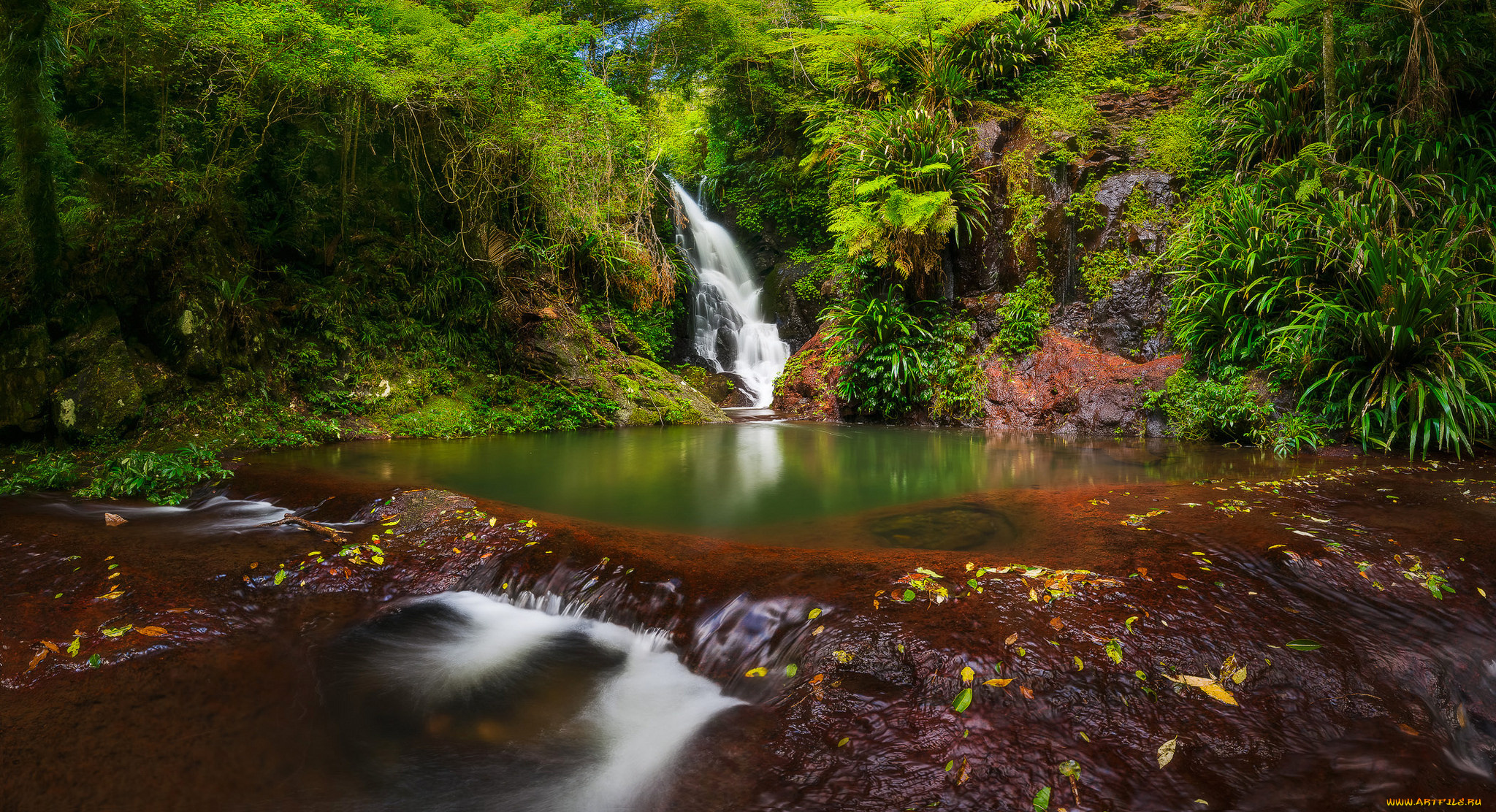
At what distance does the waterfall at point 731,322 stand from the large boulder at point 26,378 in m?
9.45

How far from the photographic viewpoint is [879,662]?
2.13 metres

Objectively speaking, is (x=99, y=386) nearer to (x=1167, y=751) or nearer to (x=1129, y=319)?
(x=1167, y=751)

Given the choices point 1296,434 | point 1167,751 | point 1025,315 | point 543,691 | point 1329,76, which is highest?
point 1329,76

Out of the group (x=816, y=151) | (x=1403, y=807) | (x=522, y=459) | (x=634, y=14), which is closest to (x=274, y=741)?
(x=1403, y=807)

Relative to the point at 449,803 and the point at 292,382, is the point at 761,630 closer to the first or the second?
the point at 449,803

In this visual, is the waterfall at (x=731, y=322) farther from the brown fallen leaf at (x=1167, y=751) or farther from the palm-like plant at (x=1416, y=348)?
the brown fallen leaf at (x=1167, y=751)

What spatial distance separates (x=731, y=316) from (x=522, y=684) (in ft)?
39.6

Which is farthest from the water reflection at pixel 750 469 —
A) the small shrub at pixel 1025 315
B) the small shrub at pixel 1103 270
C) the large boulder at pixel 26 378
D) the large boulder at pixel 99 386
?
the small shrub at pixel 1103 270

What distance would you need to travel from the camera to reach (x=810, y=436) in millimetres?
9031

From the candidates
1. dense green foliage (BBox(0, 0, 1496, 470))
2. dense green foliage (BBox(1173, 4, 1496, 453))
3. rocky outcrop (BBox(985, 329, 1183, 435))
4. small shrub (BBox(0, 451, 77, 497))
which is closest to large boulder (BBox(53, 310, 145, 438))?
dense green foliage (BBox(0, 0, 1496, 470))

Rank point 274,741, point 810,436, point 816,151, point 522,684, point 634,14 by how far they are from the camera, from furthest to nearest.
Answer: point 634,14, point 816,151, point 810,436, point 522,684, point 274,741

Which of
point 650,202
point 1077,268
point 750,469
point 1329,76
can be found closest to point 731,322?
point 650,202

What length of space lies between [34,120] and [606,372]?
6618mm

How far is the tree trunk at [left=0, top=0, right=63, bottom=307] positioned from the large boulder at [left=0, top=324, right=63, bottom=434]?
1.49ft
